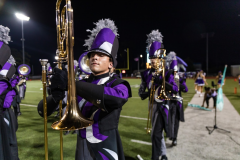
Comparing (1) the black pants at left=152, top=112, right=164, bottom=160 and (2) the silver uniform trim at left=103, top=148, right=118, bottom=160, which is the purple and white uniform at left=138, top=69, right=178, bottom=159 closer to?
(1) the black pants at left=152, top=112, right=164, bottom=160

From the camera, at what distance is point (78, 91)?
1201 millimetres

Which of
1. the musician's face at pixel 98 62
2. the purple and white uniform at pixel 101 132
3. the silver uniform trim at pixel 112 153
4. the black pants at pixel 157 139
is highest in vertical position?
the musician's face at pixel 98 62

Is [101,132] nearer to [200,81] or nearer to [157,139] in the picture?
[157,139]

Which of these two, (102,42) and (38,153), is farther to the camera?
(38,153)

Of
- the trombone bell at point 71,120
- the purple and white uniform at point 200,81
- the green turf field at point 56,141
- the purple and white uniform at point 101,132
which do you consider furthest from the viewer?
the purple and white uniform at point 200,81

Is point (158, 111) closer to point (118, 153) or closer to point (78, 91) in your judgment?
point (118, 153)

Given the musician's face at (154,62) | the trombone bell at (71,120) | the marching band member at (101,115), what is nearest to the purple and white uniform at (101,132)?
the marching band member at (101,115)

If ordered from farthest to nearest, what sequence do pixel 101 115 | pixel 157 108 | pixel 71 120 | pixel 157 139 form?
pixel 157 108
pixel 157 139
pixel 101 115
pixel 71 120

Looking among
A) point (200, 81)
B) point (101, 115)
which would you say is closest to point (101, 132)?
point (101, 115)

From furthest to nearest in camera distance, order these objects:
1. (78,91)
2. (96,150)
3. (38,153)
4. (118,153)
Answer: (38,153)
(118,153)
(96,150)
(78,91)

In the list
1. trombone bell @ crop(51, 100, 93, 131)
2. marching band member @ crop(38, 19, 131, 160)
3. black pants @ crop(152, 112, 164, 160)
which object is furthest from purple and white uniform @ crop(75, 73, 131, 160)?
black pants @ crop(152, 112, 164, 160)

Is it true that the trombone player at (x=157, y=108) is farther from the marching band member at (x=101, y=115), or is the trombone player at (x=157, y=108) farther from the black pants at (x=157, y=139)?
the marching band member at (x=101, y=115)

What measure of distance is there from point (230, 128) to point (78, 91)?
5.73 m

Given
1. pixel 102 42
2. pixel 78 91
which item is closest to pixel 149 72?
pixel 102 42
